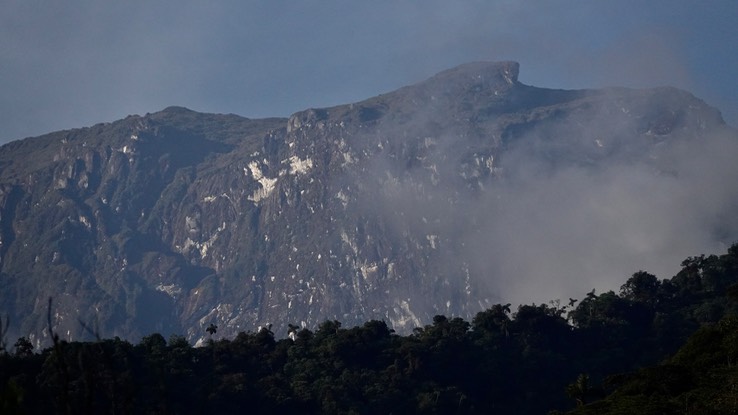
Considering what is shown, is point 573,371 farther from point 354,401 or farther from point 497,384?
point 354,401

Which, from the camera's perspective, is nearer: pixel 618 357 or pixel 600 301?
pixel 618 357

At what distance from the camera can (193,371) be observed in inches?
5861

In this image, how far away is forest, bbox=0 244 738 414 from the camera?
127500 millimetres

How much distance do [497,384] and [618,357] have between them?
21.2m

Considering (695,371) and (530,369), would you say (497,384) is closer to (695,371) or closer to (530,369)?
(530,369)

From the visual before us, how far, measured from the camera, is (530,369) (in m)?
157

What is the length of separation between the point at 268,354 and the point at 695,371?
261 ft

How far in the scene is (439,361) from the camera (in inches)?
6171

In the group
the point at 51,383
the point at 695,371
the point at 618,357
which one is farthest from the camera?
the point at 618,357

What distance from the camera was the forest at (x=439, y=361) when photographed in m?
128

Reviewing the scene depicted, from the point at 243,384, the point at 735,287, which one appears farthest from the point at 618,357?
the point at 243,384

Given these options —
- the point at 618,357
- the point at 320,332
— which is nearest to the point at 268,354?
the point at 320,332

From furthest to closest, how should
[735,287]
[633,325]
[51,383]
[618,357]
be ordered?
1. [633,325]
2. [618,357]
3. [735,287]
4. [51,383]

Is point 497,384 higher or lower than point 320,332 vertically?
lower
